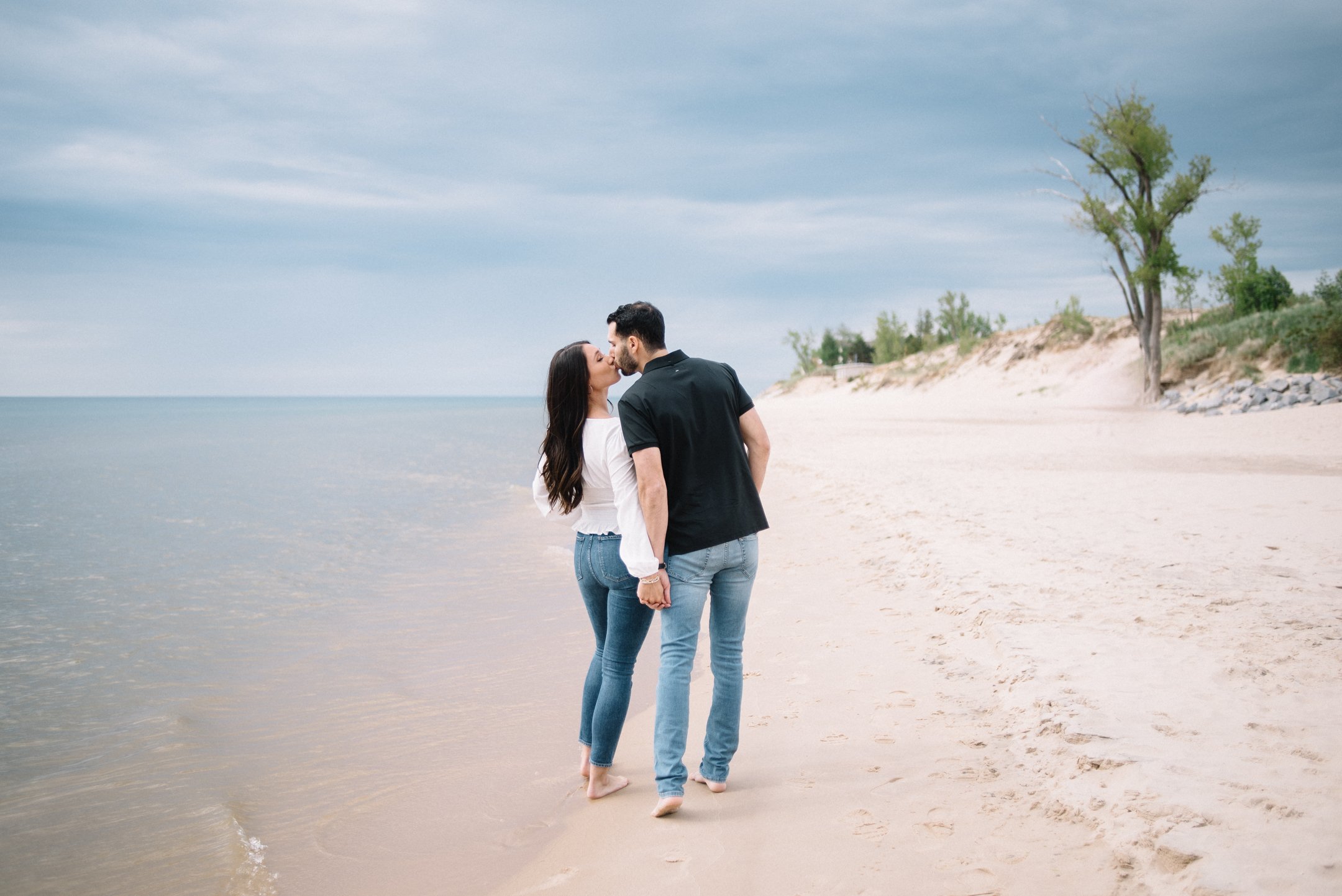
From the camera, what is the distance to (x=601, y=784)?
3852 millimetres

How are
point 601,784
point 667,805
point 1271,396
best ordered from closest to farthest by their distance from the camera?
point 667,805 → point 601,784 → point 1271,396

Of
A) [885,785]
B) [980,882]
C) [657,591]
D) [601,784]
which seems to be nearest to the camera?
[980,882]

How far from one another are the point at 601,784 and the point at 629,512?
1.48 m

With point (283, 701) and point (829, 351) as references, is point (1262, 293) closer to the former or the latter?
point (283, 701)

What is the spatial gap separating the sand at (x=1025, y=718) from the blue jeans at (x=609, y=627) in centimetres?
38

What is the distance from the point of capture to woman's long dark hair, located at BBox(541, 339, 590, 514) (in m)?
3.47

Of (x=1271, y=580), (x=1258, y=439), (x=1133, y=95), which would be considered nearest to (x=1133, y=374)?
(x=1133, y=95)

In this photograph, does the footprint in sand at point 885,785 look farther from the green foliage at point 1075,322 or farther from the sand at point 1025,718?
the green foliage at point 1075,322

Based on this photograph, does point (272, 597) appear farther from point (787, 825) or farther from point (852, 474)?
point (852, 474)

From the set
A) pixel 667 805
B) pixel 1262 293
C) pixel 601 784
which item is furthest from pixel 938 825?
pixel 1262 293

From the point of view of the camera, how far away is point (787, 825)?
3.32 meters

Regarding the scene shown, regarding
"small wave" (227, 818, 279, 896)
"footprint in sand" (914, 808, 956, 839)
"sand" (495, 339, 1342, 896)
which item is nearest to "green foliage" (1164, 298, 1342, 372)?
"sand" (495, 339, 1342, 896)

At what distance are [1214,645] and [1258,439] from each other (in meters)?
13.5

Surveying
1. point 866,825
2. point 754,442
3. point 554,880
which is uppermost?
point 754,442
